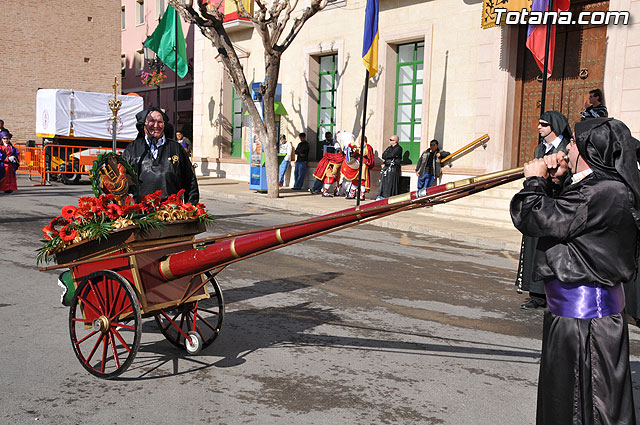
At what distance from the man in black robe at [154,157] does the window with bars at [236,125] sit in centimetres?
2182

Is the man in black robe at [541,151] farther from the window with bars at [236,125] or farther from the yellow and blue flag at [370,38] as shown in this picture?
the window with bars at [236,125]

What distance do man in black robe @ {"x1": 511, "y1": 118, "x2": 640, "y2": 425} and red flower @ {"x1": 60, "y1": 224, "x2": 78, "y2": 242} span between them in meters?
3.17

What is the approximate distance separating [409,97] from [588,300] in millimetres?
17604

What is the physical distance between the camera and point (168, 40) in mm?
29125

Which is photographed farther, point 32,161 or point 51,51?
point 51,51

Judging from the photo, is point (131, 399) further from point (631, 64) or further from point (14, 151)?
point (14, 151)

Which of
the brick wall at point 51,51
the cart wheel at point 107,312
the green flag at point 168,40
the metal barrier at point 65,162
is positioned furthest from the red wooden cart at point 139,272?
the brick wall at point 51,51

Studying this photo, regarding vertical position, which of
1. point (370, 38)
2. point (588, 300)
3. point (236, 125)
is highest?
point (370, 38)

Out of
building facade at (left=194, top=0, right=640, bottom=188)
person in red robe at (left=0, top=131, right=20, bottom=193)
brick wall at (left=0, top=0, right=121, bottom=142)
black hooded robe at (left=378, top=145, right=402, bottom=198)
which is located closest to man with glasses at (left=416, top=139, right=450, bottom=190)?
building facade at (left=194, top=0, right=640, bottom=188)

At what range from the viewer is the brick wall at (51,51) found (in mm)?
38719

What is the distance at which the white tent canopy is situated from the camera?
24453 millimetres

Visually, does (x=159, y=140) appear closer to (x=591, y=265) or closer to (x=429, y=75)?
(x=591, y=265)

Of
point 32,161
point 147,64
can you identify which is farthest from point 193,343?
point 147,64

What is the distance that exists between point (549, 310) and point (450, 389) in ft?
4.99
